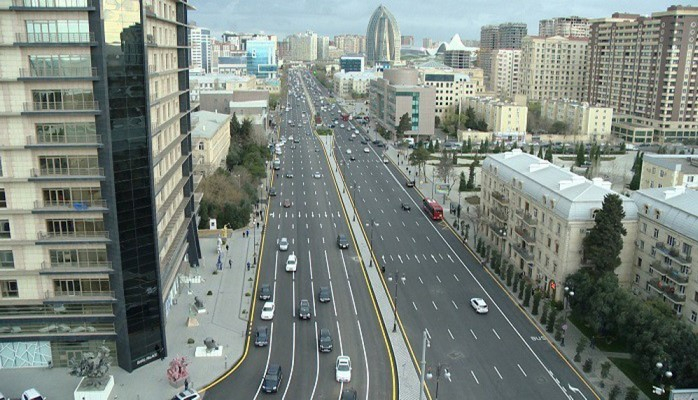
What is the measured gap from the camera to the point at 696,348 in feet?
122

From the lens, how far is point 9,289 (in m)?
40.4

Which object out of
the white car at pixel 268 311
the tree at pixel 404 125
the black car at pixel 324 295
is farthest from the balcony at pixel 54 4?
the tree at pixel 404 125

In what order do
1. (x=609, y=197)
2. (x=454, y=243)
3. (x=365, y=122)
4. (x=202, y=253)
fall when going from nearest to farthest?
(x=609, y=197) < (x=202, y=253) < (x=454, y=243) < (x=365, y=122)

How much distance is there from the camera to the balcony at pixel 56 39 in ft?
120

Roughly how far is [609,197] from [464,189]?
1919 inches

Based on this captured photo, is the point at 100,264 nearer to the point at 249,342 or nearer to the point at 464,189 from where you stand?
the point at 249,342

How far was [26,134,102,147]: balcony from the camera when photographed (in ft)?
126

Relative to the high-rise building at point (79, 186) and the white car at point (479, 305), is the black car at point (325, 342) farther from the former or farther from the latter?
the white car at point (479, 305)

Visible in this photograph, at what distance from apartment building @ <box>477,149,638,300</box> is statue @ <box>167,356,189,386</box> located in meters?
32.4

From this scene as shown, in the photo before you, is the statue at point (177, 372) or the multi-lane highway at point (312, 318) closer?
the statue at point (177, 372)

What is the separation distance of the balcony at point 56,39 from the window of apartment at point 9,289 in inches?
618

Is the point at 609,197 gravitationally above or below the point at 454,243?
above

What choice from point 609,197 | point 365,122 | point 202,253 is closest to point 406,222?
point 202,253

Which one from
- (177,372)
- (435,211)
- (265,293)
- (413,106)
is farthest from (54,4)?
(413,106)
